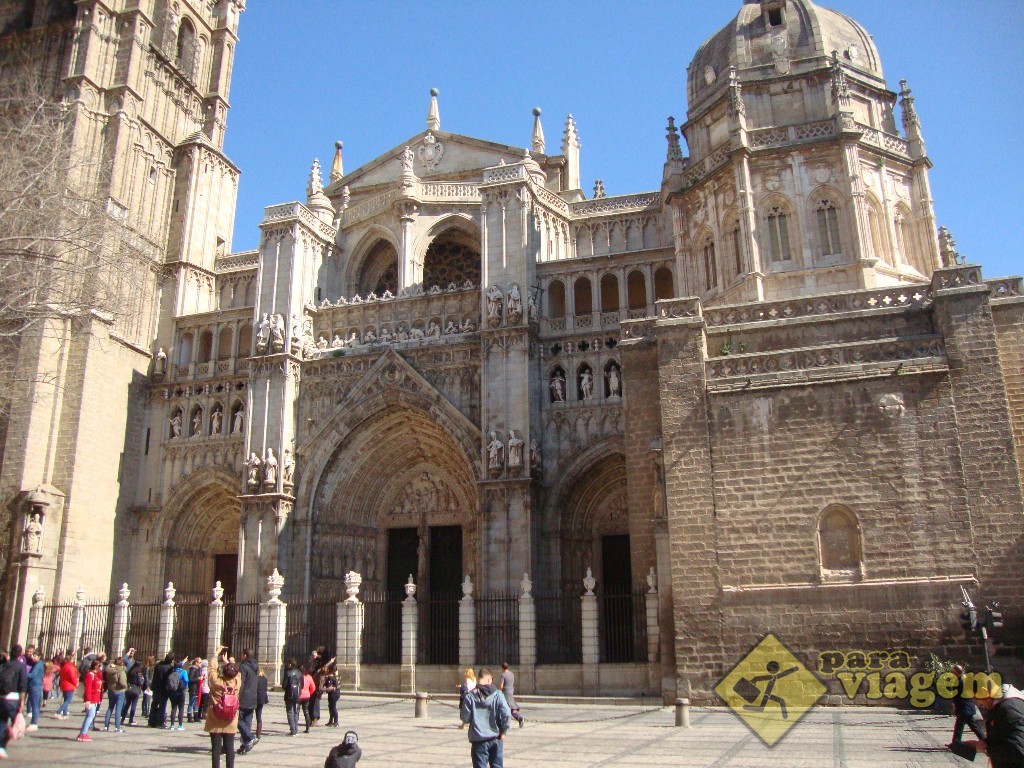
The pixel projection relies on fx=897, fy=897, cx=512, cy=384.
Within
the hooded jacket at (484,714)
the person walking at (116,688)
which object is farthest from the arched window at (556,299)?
the hooded jacket at (484,714)

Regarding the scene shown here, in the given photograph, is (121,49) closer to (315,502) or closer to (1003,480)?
(315,502)

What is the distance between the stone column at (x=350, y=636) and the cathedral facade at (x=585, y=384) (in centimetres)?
355

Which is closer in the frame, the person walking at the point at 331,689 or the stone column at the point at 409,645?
the person walking at the point at 331,689

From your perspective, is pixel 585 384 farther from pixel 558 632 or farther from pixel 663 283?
pixel 558 632

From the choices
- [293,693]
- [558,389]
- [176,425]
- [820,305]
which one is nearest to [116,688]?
[293,693]

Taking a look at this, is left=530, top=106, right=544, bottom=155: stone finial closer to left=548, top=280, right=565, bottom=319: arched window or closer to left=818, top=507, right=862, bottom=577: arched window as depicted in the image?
left=548, top=280, right=565, bottom=319: arched window

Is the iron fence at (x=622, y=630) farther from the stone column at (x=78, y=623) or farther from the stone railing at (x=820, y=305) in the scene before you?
the stone column at (x=78, y=623)

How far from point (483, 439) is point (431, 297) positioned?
5.67m

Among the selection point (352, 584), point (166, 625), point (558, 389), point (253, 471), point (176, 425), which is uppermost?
point (176, 425)

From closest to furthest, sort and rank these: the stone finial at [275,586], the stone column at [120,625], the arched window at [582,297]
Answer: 1. the stone finial at [275,586]
2. the stone column at [120,625]
3. the arched window at [582,297]

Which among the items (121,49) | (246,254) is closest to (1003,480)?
(246,254)

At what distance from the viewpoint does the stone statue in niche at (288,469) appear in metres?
27.1

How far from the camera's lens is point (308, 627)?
25734 millimetres

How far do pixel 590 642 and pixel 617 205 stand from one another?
14995 mm
